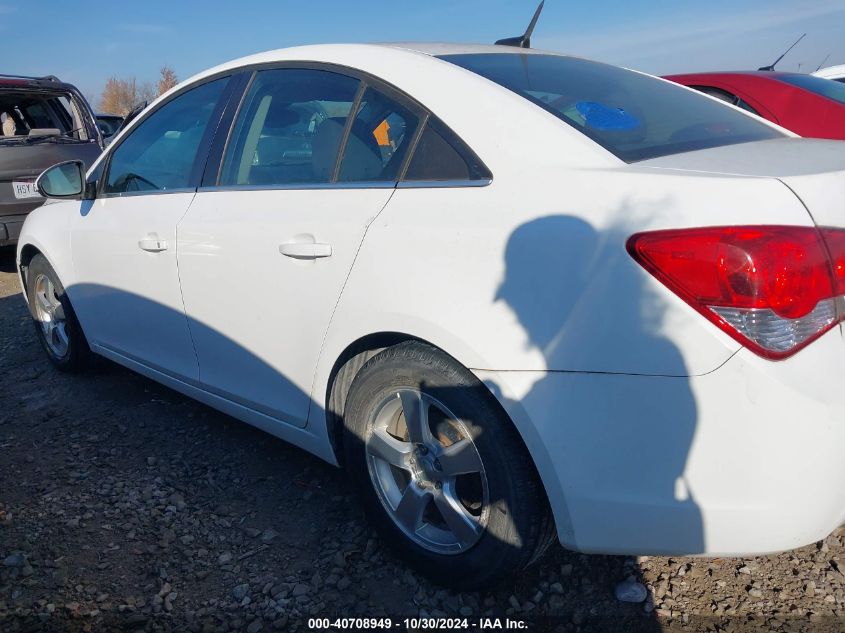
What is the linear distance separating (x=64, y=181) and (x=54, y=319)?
99cm

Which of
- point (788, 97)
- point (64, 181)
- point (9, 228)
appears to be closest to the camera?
point (64, 181)

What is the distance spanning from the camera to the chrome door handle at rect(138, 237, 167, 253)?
2947 millimetres

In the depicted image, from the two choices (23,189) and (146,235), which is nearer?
(146,235)

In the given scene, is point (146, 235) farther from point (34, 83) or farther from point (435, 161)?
point (34, 83)

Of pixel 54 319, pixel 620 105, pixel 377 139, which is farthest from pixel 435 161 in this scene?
pixel 54 319

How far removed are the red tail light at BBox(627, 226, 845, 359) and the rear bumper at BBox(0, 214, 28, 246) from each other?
6.90m

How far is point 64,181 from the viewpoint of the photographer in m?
3.64

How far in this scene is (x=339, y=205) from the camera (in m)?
2.25

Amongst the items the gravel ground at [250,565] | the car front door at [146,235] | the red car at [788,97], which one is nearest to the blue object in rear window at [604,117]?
the gravel ground at [250,565]

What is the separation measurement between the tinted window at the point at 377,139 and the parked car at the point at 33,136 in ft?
17.2

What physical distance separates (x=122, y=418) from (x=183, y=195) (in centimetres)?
136

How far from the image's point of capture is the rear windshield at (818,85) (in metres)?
5.12

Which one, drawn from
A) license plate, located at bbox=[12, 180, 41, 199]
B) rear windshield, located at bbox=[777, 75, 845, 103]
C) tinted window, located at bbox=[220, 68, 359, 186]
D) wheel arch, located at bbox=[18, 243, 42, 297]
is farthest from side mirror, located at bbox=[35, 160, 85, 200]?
rear windshield, located at bbox=[777, 75, 845, 103]

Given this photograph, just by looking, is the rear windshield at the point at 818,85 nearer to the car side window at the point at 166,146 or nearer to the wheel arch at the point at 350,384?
the car side window at the point at 166,146
